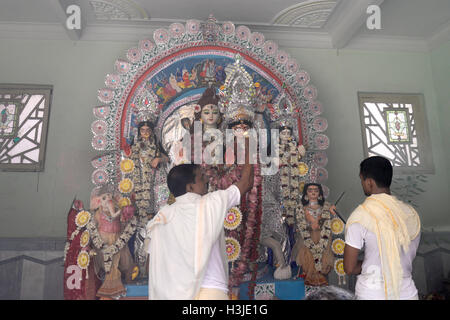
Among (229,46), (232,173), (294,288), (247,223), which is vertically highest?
(229,46)

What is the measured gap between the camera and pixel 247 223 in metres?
3.73

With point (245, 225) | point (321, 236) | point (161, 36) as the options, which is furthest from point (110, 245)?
point (161, 36)

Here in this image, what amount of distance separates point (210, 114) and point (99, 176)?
5.32 feet

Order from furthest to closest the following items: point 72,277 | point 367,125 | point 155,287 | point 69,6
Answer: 1. point 367,125
2. point 69,6
3. point 72,277
4. point 155,287

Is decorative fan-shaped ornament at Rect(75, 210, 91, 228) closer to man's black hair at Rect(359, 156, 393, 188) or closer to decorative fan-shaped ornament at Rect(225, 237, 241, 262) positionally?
decorative fan-shaped ornament at Rect(225, 237, 241, 262)

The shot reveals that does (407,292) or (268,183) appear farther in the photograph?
(268,183)

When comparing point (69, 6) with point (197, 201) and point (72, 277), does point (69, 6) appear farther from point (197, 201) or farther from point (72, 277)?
point (197, 201)

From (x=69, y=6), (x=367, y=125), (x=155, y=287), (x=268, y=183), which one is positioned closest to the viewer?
(x=155, y=287)

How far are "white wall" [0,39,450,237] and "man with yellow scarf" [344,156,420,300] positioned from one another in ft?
9.56

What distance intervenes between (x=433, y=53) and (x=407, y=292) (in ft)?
17.1

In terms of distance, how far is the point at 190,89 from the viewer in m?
4.29

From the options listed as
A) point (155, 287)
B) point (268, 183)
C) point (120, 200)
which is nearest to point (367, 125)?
point (268, 183)

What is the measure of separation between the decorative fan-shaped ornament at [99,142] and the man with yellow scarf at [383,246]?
10.0 feet

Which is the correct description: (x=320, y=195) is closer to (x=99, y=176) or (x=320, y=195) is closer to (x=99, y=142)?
(x=99, y=176)
